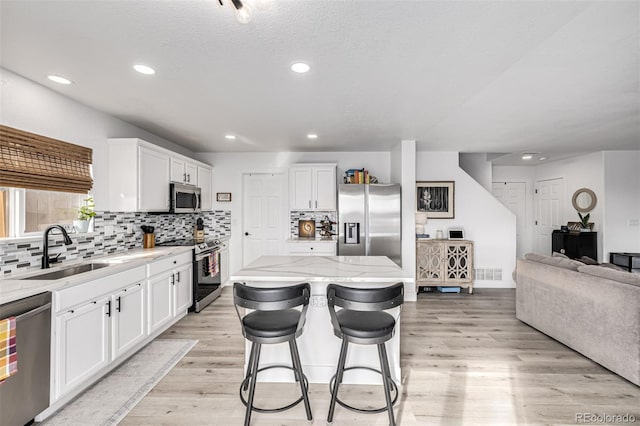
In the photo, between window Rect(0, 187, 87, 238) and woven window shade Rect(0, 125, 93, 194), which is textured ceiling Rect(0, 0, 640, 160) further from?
window Rect(0, 187, 87, 238)

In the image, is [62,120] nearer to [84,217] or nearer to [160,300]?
[84,217]

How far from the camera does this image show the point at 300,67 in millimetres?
2254

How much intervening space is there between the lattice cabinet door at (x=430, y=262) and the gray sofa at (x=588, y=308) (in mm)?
1498

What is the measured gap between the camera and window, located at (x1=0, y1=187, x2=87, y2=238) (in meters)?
2.32

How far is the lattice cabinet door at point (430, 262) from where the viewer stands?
508 centimetres

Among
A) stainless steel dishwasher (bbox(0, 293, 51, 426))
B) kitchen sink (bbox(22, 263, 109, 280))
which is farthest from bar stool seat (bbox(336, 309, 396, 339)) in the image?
kitchen sink (bbox(22, 263, 109, 280))

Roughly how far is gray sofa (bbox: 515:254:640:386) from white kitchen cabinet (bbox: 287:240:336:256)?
263cm

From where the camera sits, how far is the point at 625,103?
3.07 m

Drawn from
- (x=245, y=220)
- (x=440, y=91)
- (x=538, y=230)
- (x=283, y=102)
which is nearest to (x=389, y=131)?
(x=440, y=91)

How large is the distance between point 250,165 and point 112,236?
106 inches

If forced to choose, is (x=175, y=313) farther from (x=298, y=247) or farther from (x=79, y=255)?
(x=298, y=247)

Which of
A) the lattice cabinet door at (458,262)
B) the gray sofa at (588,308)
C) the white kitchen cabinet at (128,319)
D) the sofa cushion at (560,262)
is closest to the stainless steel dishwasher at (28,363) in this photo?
the white kitchen cabinet at (128,319)

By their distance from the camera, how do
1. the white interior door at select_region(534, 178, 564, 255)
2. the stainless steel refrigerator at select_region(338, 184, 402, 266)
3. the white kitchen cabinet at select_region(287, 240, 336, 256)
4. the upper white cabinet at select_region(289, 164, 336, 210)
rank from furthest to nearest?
the white interior door at select_region(534, 178, 564, 255), the upper white cabinet at select_region(289, 164, 336, 210), the white kitchen cabinet at select_region(287, 240, 336, 256), the stainless steel refrigerator at select_region(338, 184, 402, 266)

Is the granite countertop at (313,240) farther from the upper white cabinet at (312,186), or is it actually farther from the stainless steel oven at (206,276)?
the stainless steel oven at (206,276)
